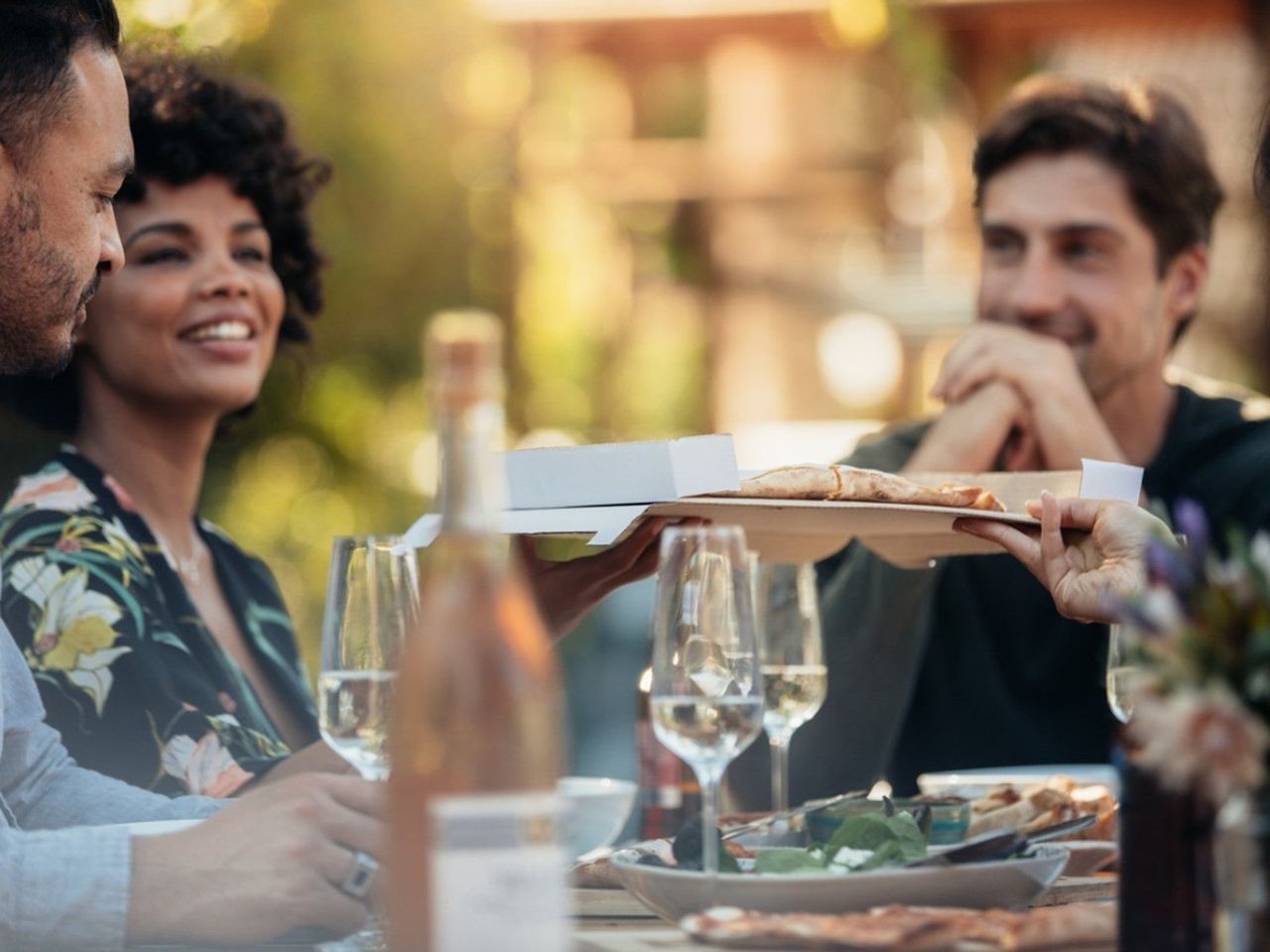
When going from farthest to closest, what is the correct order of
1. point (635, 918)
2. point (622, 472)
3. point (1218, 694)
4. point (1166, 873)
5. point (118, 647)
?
point (118, 647) < point (622, 472) < point (635, 918) < point (1166, 873) < point (1218, 694)

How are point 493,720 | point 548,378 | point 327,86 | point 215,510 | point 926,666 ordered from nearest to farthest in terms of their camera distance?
point 493,720
point 926,666
point 215,510
point 327,86
point 548,378

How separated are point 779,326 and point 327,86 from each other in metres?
2.59

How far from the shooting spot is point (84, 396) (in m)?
2.88

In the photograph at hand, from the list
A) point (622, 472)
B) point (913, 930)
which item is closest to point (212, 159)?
point (622, 472)

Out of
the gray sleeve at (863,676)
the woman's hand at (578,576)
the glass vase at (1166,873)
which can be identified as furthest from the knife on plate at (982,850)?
the gray sleeve at (863,676)

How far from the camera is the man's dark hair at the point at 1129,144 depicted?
127 inches

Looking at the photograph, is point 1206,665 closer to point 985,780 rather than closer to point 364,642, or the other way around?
point 364,642

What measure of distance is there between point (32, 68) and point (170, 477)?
91 cm

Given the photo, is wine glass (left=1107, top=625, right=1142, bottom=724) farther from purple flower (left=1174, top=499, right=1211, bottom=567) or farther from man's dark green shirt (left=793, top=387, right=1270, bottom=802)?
man's dark green shirt (left=793, top=387, right=1270, bottom=802)

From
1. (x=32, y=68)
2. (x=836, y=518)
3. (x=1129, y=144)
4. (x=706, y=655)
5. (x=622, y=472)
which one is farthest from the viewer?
(x=1129, y=144)

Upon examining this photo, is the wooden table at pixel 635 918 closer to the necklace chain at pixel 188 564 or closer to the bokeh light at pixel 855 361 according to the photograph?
the necklace chain at pixel 188 564

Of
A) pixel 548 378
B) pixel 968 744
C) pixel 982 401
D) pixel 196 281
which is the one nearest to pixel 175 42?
pixel 196 281

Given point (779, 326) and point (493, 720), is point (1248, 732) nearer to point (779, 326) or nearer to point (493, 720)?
point (493, 720)

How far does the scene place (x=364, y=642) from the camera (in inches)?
61.6
